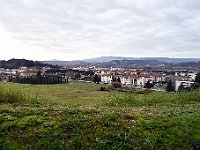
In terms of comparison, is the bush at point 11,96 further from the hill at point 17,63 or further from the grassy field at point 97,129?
the hill at point 17,63

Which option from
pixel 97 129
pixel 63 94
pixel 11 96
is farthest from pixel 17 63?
pixel 97 129

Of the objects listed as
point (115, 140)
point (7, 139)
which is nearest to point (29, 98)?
point (7, 139)

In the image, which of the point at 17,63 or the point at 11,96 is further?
the point at 17,63

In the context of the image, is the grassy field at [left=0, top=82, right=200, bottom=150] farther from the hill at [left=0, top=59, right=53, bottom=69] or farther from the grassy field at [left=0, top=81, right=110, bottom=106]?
the hill at [left=0, top=59, right=53, bottom=69]

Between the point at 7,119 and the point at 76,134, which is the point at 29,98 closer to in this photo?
the point at 7,119

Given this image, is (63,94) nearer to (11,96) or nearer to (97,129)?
(11,96)

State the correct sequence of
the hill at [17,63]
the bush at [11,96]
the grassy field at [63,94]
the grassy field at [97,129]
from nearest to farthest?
the grassy field at [97,129] → the bush at [11,96] → the grassy field at [63,94] → the hill at [17,63]

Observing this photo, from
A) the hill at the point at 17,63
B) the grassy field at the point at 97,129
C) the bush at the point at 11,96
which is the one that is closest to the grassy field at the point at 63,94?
the bush at the point at 11,96

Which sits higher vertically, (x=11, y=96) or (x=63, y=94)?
(x=11, y=96)

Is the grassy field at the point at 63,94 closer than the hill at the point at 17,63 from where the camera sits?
Yes

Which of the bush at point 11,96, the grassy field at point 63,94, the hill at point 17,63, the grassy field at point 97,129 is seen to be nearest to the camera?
the grassy field at point 97,129

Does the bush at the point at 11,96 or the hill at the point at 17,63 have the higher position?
the bush at the point at 11,96

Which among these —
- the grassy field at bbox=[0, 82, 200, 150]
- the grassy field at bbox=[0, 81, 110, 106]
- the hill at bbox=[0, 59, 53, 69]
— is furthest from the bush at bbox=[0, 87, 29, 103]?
the hill at bbox=[0, 59, 53, 69]

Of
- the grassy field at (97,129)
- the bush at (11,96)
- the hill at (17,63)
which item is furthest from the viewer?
the hill at (17,63)
